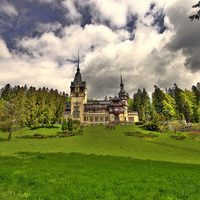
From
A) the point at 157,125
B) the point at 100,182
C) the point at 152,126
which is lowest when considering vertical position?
the point at 100,182

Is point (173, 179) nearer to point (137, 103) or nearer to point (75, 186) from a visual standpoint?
point (75, 186)

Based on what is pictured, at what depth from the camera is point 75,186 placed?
8.61 metres

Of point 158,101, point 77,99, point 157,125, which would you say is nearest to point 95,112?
point 77,99

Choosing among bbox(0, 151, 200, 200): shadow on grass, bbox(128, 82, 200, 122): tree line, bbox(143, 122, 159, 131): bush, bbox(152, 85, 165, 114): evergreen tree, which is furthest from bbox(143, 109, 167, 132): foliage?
bbox(0, 151, 200, 200): shadow on grass

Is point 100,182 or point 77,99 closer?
point 100,182

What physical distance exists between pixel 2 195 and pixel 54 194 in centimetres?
284

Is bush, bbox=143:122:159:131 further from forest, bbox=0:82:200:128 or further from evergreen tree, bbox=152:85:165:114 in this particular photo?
evergreen tree, bbox=152:85:165:114

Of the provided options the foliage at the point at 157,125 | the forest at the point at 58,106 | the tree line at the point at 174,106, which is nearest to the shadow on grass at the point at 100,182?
the forest at the point at 58,106

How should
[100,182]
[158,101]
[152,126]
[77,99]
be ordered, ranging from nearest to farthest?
[100,182] < [152,126] < [77,99] < [158,101]

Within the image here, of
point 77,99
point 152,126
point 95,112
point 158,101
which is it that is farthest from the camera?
point 158,101

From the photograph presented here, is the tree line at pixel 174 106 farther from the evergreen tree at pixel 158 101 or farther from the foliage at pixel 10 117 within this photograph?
the foliage at pixel 10 117

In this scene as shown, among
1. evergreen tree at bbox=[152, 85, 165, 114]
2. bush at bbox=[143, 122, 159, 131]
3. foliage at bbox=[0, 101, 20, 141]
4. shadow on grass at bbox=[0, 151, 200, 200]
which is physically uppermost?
evergreen tree at bbox=[152, 85, 165, 114]

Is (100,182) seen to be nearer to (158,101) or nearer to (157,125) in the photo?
(157,125)

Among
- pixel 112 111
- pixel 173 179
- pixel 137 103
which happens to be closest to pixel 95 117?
pixel 112 111
